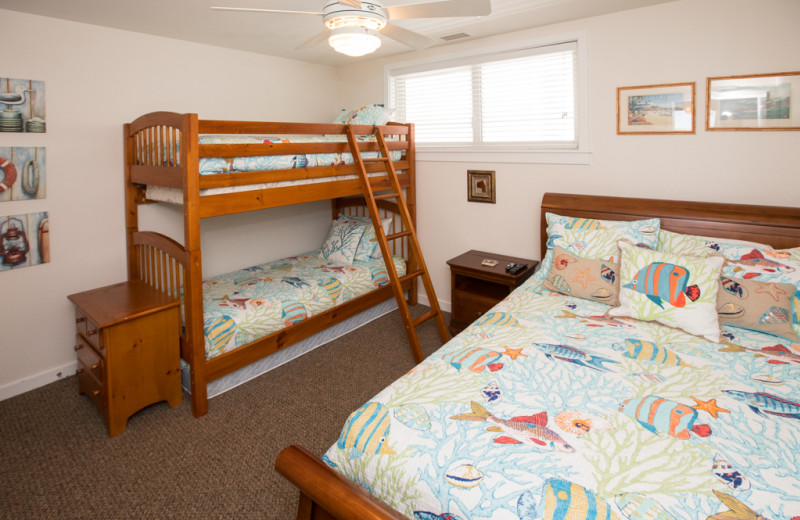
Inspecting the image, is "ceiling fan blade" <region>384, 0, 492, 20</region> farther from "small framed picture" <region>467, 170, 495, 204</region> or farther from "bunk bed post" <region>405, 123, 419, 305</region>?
"bunk bed post" <region>405, 123, 419, 305</region>

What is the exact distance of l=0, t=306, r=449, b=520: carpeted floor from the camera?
6.22 feet

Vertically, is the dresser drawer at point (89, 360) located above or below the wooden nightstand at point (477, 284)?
below

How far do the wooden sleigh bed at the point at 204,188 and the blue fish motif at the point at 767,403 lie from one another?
2.36 meters

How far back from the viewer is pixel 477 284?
3553 mm

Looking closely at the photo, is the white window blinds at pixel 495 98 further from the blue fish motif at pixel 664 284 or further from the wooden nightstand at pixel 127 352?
the wooden nightstand at pixel 127 352

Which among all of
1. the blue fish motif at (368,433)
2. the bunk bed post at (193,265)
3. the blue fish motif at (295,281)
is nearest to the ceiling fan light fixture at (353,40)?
the bunk bed post at (193,265)

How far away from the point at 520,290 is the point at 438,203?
139cm

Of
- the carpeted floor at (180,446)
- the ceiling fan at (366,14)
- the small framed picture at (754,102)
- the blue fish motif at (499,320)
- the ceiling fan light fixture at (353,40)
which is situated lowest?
the carpeted floor at (180,446)

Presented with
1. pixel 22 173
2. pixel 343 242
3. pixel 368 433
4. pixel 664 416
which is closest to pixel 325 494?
pixel 368 433

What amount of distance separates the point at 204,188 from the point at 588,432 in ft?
7.01

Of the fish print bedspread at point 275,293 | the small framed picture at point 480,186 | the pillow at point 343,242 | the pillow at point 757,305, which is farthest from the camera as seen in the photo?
the pillow at point 343,242

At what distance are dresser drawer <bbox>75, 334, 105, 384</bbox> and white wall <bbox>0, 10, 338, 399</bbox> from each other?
15.9 inches

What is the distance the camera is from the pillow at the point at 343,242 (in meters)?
3.79

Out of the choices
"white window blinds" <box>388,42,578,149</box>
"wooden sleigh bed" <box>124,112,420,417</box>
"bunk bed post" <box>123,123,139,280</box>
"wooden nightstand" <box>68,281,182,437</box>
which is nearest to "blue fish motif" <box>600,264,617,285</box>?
"white window blinds" <box>388,42,578,149</box>
